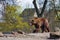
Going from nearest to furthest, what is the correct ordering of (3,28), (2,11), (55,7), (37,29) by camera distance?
(37,29) → (3,28) → (2,11) → (55,7)

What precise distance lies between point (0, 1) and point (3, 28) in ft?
9.54

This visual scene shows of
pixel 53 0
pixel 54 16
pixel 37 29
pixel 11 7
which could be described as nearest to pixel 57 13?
pixel 54 16

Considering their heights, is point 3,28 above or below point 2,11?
below

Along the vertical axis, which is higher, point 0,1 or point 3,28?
point 0,1

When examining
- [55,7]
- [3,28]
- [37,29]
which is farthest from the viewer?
[55,7]

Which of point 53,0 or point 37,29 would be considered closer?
point 37,29

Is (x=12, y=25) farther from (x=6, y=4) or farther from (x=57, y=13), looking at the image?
(x=57, y=13)

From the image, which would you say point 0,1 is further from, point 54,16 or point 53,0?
point 54,16

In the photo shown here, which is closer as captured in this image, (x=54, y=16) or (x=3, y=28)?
(x=3, y=28)

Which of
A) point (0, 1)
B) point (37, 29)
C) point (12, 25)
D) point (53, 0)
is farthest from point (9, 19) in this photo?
point (37, 29)

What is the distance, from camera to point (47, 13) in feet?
88.8

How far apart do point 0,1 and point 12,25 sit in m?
2.84

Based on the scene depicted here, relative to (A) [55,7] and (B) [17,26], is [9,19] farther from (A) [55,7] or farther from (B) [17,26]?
(A) [55,7]

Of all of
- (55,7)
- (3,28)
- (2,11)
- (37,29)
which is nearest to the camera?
(37,29)
